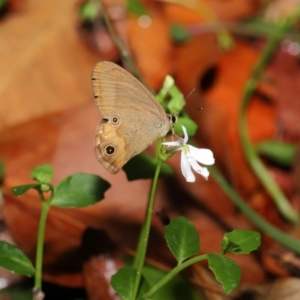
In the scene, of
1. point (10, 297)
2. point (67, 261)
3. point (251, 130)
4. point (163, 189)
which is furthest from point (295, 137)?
point (10, 297)

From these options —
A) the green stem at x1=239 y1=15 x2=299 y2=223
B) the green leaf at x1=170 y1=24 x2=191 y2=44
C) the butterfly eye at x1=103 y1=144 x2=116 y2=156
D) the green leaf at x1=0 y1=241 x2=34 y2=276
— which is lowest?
the green stem at x1=239 y1=15 x2=299 y2=223

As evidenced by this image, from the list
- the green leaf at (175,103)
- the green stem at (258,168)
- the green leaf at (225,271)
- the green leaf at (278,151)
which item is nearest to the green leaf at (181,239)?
the green leaf at (225,271)

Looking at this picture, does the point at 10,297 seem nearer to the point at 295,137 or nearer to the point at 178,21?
the point at 295,137

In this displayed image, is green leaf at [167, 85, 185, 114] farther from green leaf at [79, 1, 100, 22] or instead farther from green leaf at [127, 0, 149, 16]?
green leaf at [127, 0, 149, 16]

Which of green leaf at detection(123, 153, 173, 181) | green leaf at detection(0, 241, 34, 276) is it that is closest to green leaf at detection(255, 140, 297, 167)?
green leaf at detection(123, 153, 173, 181)

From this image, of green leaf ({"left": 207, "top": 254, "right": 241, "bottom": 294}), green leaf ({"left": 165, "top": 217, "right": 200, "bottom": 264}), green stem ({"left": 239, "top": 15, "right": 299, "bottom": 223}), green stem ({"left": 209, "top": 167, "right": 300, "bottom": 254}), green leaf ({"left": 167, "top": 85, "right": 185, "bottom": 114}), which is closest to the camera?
green leaf ({"left": 207, "top": 254, "right": 241, "bottom": 294})

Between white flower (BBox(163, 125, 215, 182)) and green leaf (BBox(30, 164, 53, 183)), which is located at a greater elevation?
white flower (BBox(163, 125, 215, 182))

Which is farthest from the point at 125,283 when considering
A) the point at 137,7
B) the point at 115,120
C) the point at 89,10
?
the point at 137,7
